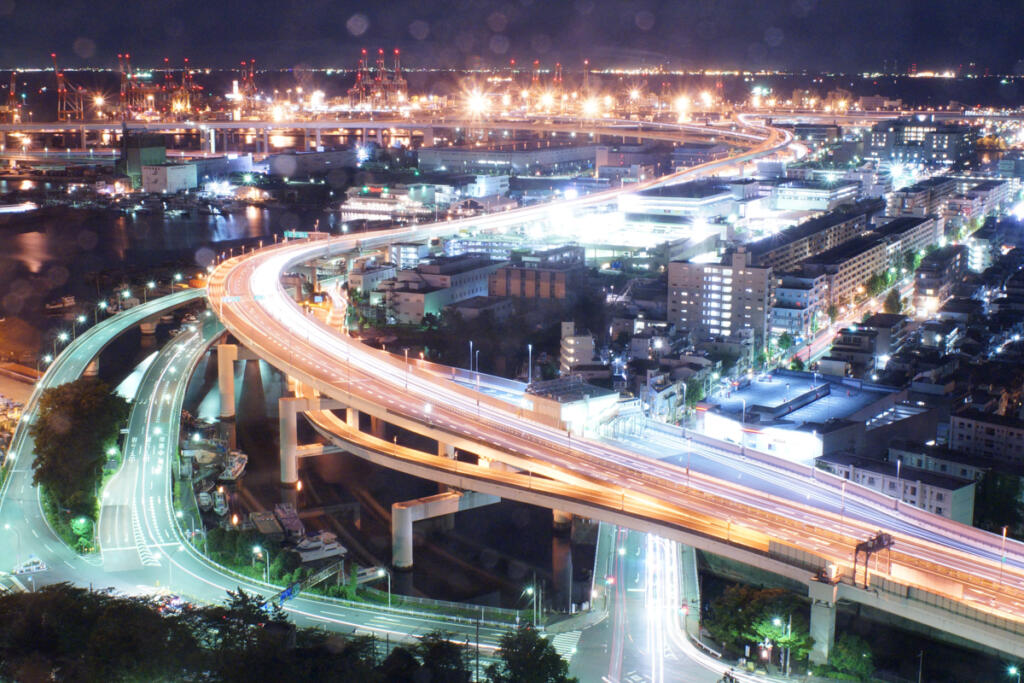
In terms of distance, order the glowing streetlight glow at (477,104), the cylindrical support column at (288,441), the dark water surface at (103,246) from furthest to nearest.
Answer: the glowing streetlight glow at (477,104) → the dark water surface at (103,246) → the cylindrical support column at (288,441)

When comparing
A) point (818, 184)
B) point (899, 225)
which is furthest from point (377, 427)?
point (818, 184)

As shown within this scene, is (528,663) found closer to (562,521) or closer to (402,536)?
(402,536)

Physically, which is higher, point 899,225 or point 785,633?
point 899,225

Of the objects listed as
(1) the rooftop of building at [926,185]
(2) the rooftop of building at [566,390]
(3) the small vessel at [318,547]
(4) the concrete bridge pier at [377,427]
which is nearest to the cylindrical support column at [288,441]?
(4) the concrete bridge pier at [377,427]

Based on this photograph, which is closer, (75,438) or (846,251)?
(75,438)

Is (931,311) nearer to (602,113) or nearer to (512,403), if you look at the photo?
(512,403)

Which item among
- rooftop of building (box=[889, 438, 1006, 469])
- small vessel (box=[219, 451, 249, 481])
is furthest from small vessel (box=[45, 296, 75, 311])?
rooftop of building (box=[889, 438, 1006, 469])

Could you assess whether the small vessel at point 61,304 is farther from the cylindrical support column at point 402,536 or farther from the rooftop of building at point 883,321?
the rooftop of building at point 883,321

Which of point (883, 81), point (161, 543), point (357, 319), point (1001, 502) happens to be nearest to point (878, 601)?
point (1001, 502)

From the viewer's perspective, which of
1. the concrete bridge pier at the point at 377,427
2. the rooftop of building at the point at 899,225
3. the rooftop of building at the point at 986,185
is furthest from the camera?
the rooftop of building at the point at 986,185
